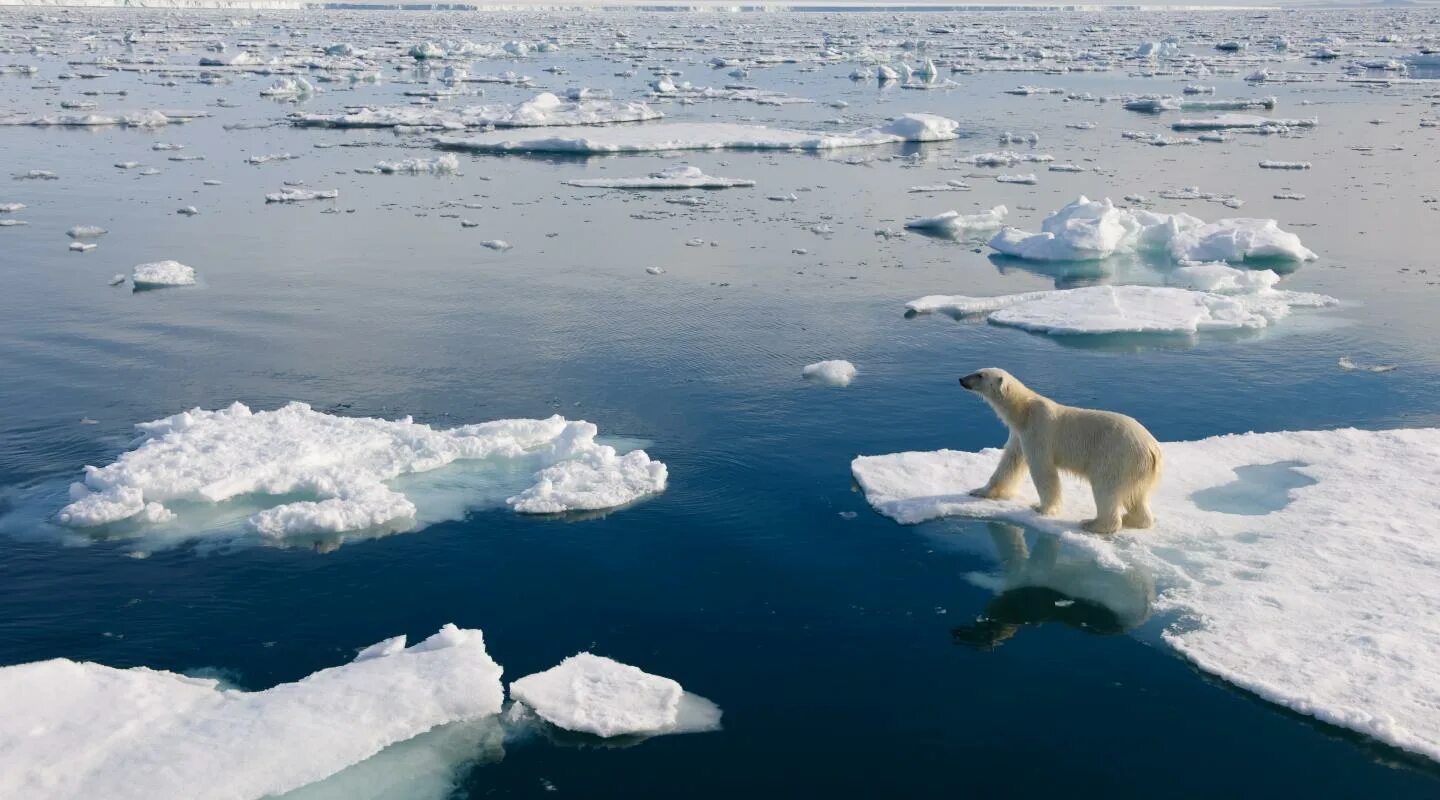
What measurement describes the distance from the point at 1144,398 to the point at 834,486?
3539mm

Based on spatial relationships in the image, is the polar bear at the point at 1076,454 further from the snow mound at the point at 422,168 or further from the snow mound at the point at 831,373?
the snow mound at the point at 422,168

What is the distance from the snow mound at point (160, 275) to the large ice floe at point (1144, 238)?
10352 mm

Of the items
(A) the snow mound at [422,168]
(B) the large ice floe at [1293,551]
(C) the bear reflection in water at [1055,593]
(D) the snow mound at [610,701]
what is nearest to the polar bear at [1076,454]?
(B) the large ice floe at [1293,551]

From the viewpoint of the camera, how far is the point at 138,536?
738cm

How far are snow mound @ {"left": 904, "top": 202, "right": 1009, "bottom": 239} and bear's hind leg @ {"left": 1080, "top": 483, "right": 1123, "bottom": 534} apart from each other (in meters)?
10.6

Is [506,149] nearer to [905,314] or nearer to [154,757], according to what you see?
[905,314]

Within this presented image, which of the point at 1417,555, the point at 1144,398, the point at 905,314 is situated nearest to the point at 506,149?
the point at 905,314

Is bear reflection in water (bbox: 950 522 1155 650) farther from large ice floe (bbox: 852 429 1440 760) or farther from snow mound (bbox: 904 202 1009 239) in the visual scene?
snow mound (bbox: 904 202 1009 239)

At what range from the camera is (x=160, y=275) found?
1396 centimetres

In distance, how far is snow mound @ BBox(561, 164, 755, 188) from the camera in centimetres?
2109

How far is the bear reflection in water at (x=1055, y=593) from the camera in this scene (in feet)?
21.3

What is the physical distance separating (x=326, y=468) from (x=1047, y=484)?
189 inches

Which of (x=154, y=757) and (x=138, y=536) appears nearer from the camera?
(x=154, y=757)

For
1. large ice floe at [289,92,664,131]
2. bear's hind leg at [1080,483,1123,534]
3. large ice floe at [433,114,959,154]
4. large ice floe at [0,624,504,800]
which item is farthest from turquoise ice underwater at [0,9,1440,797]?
large ice floe at [289,92,664,131]
